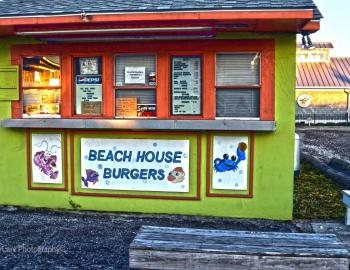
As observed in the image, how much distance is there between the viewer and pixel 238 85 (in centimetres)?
689

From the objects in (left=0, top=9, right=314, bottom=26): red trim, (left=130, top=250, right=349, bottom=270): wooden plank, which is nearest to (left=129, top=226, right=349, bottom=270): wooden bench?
(left=130, top=250, right=349, bottom=270): wooden plank

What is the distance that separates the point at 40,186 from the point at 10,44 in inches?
104

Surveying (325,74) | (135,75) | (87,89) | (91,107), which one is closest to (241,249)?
(135,75)

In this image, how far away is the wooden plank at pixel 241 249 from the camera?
3846 millimetres

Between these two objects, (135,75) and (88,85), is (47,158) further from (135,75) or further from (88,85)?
(135,75)

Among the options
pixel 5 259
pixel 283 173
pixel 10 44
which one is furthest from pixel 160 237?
pixel 10 44

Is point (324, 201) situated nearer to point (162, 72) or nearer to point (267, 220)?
point (267, 220)

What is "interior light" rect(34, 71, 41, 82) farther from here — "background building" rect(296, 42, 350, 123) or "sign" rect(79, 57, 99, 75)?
"background building" rect(296, 42, 350, 123)

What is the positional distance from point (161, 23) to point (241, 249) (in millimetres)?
3758

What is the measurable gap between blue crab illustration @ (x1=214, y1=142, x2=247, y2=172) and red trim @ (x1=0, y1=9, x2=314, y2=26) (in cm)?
217

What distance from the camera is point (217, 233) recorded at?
4520 mm

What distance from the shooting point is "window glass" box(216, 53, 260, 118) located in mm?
6875

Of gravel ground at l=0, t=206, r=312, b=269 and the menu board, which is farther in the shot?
the menu board

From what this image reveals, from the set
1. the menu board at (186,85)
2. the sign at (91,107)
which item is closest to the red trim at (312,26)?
the menu board at (186,85)
